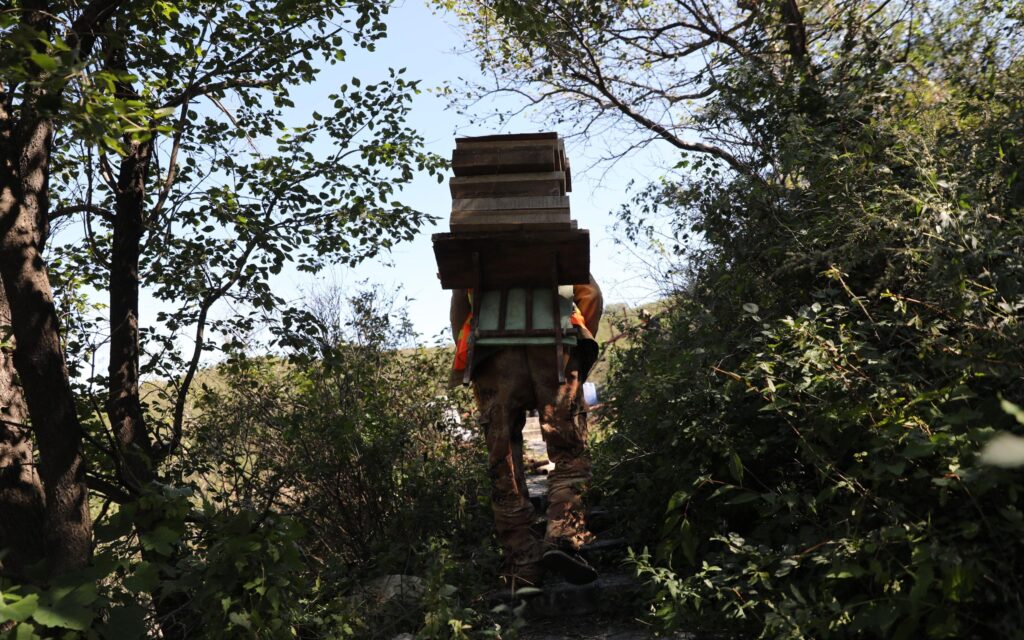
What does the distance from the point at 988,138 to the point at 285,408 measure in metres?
5.27

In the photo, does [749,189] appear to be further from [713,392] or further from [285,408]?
[285,408]

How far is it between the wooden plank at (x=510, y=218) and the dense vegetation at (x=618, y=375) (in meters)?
0.91

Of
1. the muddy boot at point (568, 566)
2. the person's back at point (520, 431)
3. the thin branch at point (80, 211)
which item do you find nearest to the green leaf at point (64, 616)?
the muddy boot at point (568, 566)

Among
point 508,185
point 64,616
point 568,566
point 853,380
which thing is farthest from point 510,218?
point 64,616

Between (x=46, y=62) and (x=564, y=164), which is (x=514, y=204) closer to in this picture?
(x=564, y=164)

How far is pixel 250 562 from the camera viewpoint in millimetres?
4258

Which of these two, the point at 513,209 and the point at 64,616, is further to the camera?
the point at 513,209

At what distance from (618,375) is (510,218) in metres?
2.37

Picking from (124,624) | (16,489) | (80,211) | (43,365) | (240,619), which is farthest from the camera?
(80,211)

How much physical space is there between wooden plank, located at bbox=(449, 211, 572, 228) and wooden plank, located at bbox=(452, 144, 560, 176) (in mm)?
290

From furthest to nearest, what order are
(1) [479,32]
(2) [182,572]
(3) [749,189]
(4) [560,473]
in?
(1) [479,32] < (4) [560,473] < (3) [749,189] < (2) [182,572]

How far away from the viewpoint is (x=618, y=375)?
7.45 metres

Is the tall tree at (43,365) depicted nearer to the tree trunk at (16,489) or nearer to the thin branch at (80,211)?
the tree trunk at (16,489)

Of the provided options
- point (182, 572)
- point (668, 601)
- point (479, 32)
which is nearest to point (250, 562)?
point (182, 572)
